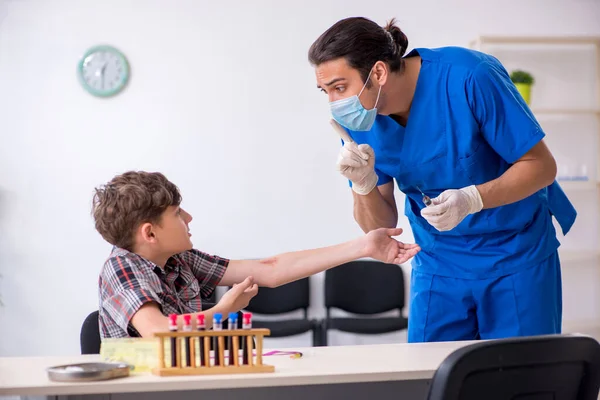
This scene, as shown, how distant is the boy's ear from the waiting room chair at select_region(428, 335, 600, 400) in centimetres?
93

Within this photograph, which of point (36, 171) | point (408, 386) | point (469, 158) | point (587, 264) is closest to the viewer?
point (408, 386)

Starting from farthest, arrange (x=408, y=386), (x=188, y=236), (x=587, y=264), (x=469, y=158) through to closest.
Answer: (x=587, y=264)
(x=469, y=158)
(x=188, y=236)
(x=408, y=386)

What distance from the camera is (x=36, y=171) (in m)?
4.08

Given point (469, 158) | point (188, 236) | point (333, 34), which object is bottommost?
point (188, 236)

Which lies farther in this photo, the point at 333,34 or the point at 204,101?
the point at 204,101

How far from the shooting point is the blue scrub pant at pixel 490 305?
1.91 meters

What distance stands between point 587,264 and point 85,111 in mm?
2996

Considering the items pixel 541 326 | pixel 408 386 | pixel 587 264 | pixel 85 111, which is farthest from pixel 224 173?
pixel 408 386

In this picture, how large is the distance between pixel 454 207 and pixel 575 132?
2926 mm

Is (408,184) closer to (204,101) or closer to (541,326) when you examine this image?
(541,326)

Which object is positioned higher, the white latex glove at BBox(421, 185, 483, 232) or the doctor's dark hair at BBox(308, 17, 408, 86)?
the doctor's dark hair at BBox(308, 17, 408, 86)

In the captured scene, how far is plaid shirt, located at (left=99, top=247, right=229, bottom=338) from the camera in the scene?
1.58m

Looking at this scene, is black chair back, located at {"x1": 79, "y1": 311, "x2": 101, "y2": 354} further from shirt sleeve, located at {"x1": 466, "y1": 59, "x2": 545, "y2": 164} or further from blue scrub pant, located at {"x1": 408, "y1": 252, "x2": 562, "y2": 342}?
shirt sleeve, located at {"x1": 466, "y1": 59, "x2": 545, "y2": 164}

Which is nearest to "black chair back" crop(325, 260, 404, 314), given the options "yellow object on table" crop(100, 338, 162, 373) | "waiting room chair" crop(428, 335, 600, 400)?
"yellow object on table" crop(100, 338, 162, 373)
